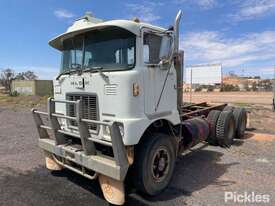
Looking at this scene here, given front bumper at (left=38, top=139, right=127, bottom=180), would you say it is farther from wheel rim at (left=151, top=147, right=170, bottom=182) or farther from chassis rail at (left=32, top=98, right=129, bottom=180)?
wheel rim at (left=151, top=147, right=170, bottom=182)

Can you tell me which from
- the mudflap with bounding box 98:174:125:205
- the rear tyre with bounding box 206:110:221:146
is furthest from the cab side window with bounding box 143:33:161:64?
the rear tyre with bounding box 206:110:221:146

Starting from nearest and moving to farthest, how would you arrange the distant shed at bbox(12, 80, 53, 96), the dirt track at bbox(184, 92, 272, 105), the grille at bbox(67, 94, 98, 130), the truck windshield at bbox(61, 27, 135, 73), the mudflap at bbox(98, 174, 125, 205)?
the mudflap at bbox(98, 174, 125, 205) → the truck windshield at bbox(61, 27, 135, 73) → the grille at bbox(67, 94, 98, 130) → the dirt track at bbox(184, 92, 272, 105) → the distant shed at bbox(12, 80, 53, 96)

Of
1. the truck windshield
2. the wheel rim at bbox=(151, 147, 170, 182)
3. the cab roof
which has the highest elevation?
the cab roof

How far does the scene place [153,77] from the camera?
447 cm

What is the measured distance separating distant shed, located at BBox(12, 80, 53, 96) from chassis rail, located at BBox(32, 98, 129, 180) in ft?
146

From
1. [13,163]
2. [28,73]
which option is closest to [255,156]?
[13,163]

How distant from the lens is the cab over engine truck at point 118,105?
4.04 meters

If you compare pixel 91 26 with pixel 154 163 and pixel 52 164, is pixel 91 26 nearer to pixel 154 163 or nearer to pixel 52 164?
pixel 154 163

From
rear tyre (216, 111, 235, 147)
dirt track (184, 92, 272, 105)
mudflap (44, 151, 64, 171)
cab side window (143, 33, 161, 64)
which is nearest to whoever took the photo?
cab side window (143, 33, 161, 64)

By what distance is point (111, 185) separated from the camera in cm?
411

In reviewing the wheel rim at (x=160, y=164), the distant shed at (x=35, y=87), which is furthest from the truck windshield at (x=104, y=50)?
the distant shed at (x=35, y=87)

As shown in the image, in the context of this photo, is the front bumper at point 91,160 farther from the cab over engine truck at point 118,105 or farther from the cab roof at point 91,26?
the cab roof at point 91,26

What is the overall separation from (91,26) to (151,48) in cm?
103

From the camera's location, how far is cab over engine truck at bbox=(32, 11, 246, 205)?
13.3 ft
